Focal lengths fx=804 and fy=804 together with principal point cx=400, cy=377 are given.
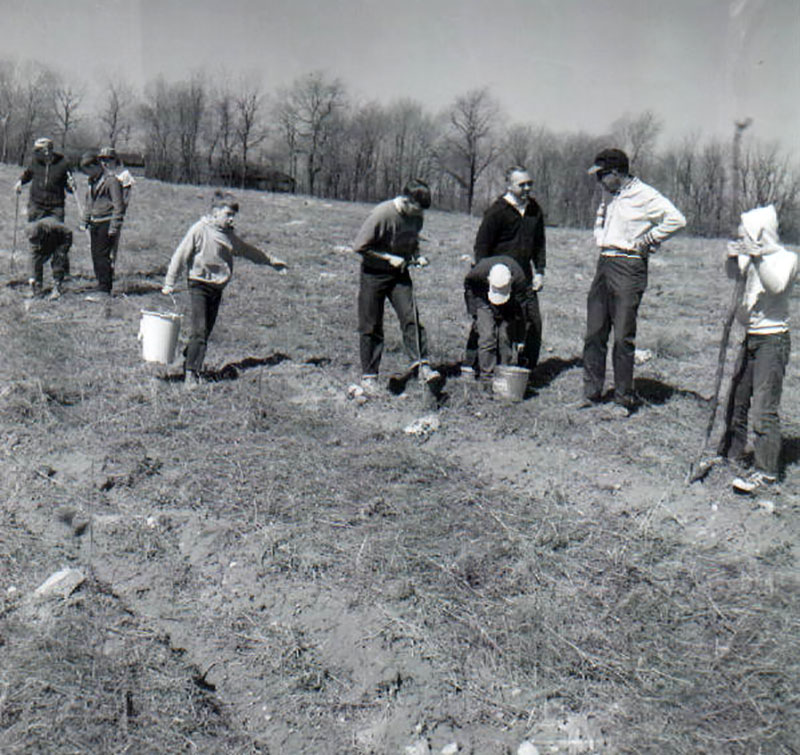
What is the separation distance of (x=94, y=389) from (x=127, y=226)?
33.7 feet

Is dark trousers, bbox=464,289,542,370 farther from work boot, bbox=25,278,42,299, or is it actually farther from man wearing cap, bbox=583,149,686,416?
work boot, bbox=25,278,42,299

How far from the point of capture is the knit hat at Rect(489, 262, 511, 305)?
651 centimetres

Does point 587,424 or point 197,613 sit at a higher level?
point 587,424

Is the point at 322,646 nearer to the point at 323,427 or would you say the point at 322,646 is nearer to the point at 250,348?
the point at 323,427

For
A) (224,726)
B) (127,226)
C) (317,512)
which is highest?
(127,226)

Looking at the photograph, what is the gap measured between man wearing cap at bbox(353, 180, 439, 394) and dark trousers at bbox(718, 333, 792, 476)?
7.69 ft

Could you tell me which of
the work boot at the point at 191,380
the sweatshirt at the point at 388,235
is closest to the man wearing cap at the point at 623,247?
the sweatshirt at the point at 388,235

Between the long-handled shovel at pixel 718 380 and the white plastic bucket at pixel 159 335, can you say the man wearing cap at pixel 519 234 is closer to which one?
the long-handled shovel at pixel 718 380

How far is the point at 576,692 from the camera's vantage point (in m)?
3.35

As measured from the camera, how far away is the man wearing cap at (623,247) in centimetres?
597

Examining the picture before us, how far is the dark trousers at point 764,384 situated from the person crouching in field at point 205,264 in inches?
159

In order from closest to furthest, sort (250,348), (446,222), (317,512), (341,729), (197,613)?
(341,729)
(197,613)
(317,512)
(250,348)
(446,222)

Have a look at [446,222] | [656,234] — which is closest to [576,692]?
[656,234]

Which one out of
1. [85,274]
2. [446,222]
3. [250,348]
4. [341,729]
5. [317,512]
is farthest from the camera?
[446,222]
